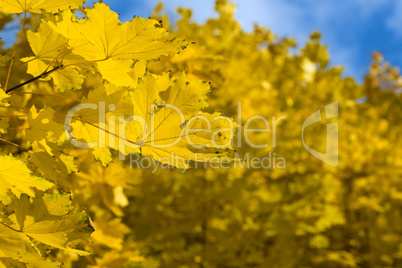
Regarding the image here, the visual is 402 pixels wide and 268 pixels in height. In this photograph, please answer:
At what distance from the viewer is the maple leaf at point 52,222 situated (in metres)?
0.57

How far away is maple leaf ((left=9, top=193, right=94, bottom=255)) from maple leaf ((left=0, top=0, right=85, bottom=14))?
0.30 m

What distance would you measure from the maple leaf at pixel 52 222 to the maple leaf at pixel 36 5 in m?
0.30

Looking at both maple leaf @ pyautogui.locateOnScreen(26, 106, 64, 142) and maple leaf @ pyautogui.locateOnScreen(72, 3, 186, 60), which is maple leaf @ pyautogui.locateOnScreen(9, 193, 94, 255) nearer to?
maple leaf @ pyautogui.locateOnScreen(26, 106, 64, 142)

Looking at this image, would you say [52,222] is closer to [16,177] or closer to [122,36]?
[16,177]

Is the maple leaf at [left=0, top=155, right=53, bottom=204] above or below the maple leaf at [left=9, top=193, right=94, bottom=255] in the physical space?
above

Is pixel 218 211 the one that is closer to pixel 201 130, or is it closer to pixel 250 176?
pixel 250 176

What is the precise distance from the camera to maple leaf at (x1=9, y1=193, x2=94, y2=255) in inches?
22.4

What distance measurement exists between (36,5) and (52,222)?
1.16ft

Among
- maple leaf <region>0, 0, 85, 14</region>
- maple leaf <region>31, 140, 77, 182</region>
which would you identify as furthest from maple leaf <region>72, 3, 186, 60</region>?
maple leaf <region>31, 140, 77, 182</region>

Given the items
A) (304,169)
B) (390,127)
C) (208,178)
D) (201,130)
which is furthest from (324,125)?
(201,130)

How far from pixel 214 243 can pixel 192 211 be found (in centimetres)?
29

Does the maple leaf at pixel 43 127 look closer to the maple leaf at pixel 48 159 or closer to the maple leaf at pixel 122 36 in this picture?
the maple leaf at pixel 48 159

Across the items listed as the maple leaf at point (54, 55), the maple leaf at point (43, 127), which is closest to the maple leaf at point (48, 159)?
the maple leaf at point (43, 127)

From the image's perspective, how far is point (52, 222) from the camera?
0.58m
